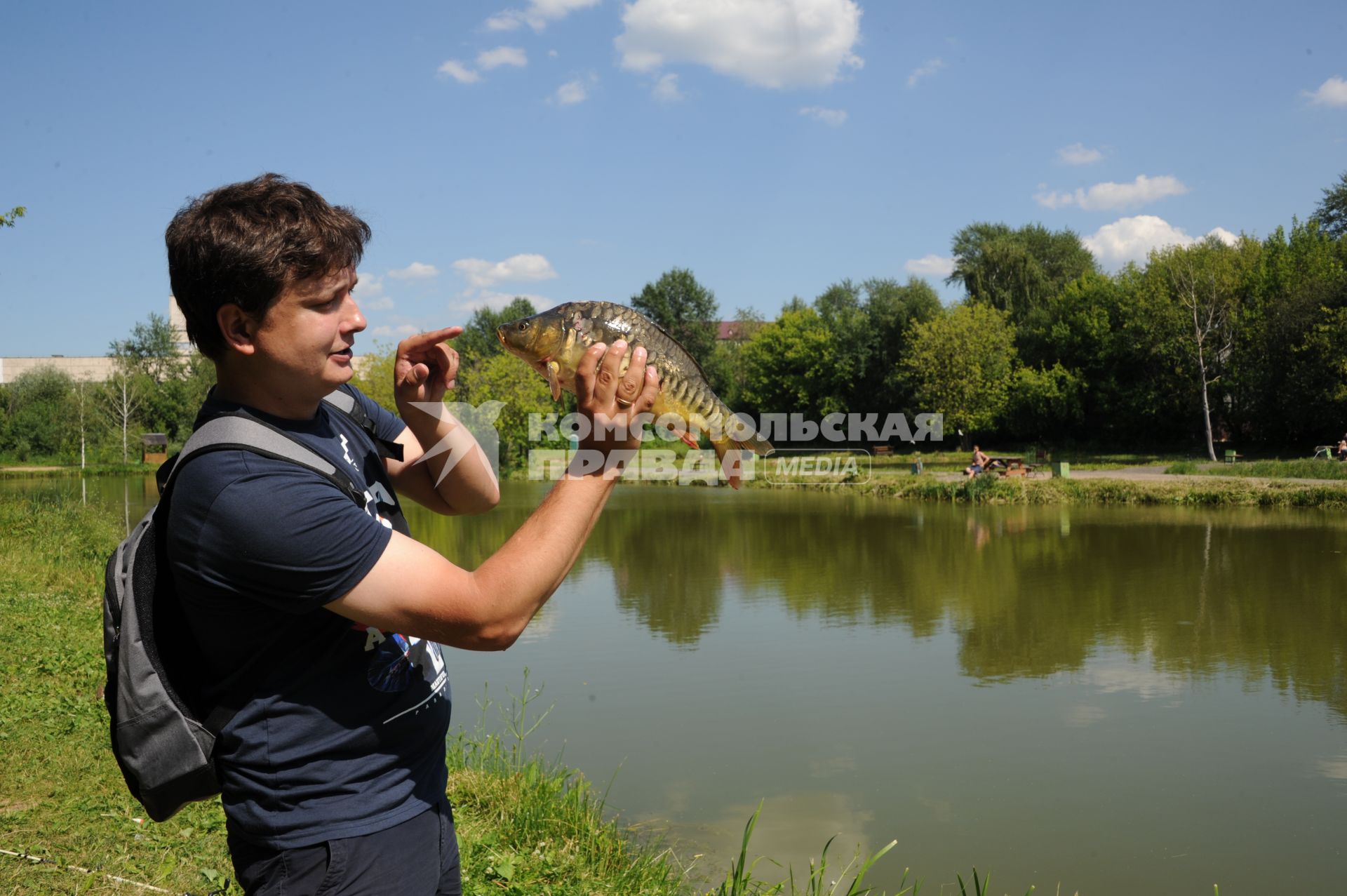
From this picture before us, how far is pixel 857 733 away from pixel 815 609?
5.03 m

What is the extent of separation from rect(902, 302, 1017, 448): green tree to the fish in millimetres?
37615

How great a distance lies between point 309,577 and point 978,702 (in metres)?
8.30

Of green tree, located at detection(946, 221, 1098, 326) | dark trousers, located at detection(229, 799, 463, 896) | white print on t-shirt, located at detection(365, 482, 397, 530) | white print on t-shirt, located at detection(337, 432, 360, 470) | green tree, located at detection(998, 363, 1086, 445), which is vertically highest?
green tree, located at detection(946, 221, 1098, 326)

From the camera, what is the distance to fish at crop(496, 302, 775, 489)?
230 cm

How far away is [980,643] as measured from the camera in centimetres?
1099

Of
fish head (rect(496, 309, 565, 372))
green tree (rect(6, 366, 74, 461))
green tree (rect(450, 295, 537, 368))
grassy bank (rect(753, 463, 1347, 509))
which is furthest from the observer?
green tree (rect(450, 295, 537, 368))

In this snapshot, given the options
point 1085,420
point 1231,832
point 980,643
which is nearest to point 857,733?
point 1231,832

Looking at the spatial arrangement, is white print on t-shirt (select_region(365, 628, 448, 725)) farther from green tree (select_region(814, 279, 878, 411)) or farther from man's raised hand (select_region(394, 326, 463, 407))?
green tree (select_region(814, 279, 878, 411))

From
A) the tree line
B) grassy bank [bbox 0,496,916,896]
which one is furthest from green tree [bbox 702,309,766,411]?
grassy bank [bbox 0,496,916,896]

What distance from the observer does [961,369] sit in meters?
38.9

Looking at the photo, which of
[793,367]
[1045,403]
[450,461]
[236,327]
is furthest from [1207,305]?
[236,327]

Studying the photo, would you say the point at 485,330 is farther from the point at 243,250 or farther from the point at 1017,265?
the point at 243,250

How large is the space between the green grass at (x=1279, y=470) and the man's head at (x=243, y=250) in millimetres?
25052

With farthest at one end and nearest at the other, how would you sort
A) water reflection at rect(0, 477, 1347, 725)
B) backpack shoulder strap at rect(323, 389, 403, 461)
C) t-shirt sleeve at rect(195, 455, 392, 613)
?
1. water reflection at rect(0, 477, 1347, 725)
2. backpack shoulder strap at rect(323, 389, 403, 461)
3. t-shirt sleeve at rect(195, 455, 392, 613)
